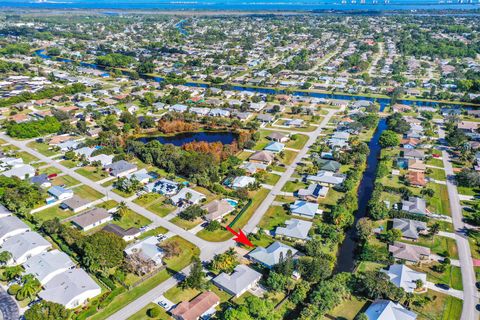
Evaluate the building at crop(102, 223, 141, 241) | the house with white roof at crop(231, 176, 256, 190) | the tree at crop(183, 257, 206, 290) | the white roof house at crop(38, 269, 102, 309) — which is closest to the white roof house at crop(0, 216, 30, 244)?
the building at crop(102, 223, 141, 241)

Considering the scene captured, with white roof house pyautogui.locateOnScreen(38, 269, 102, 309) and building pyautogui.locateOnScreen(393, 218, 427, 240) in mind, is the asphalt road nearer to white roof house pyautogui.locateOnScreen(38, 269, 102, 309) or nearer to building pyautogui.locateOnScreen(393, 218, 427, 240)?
building pyautogui.locateOnScreen(393, 218, 427, 240)

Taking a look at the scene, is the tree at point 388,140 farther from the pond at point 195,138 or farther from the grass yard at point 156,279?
the grass yard at point 156,279

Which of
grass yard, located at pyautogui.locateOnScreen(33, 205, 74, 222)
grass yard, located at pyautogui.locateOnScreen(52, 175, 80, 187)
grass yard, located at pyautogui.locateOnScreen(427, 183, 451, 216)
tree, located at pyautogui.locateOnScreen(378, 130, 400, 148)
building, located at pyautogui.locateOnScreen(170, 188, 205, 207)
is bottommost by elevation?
grass yard, located at pyautogui.locateOnScreen(33, 205, 74, 222)

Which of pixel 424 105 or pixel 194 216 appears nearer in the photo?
pixel 194 216

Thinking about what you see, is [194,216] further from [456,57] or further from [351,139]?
[456,57]

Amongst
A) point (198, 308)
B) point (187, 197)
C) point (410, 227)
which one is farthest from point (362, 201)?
point (198, 308)

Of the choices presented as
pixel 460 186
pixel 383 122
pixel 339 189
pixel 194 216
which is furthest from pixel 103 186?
pixel 383 122
